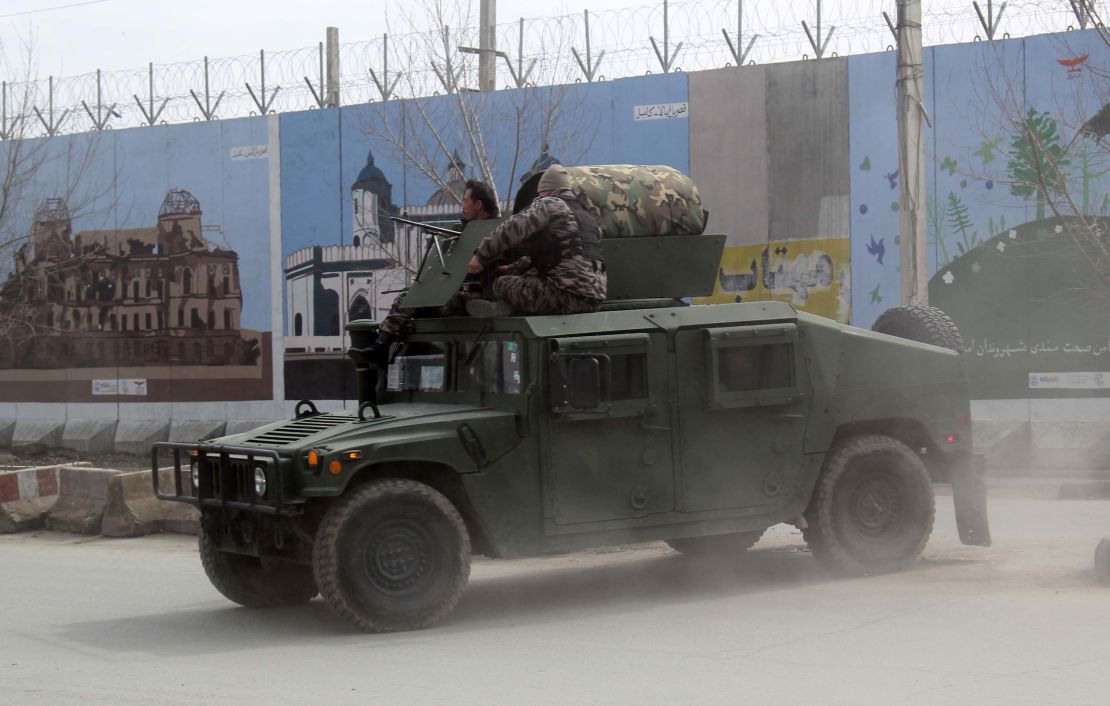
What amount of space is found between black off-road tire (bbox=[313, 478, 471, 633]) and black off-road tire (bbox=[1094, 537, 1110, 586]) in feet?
13.0

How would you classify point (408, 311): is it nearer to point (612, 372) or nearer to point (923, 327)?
point (612, 372)

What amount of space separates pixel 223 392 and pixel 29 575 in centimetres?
1285

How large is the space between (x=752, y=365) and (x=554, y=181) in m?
1.72

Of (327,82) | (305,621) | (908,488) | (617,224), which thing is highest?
(327,82)

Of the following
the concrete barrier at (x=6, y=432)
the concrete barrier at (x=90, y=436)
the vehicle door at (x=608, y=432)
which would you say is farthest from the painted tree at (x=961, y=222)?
the concrete barrier at (x=6, y=432)

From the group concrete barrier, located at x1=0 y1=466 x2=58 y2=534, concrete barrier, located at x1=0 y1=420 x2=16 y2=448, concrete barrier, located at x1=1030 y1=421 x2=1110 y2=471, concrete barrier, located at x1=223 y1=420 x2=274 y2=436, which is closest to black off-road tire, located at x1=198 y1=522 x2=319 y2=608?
concrete barrier, located at x1=0 y1=466 x2=58 y2=534

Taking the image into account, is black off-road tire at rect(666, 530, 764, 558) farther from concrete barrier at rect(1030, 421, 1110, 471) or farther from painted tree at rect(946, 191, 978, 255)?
→ painted tree at rect(946, 191, 978, 255)

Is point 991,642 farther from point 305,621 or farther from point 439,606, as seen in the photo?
point 305,621

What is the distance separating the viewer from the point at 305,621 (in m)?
8.66

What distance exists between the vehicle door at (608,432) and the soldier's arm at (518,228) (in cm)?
73

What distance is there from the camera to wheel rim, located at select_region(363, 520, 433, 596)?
8.02 m

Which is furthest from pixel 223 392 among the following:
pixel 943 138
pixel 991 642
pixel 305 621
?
pixel 991 642

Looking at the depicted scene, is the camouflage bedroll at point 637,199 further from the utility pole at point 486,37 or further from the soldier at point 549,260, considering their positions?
the utility pole at point 486,37

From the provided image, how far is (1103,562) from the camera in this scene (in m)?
8.91
